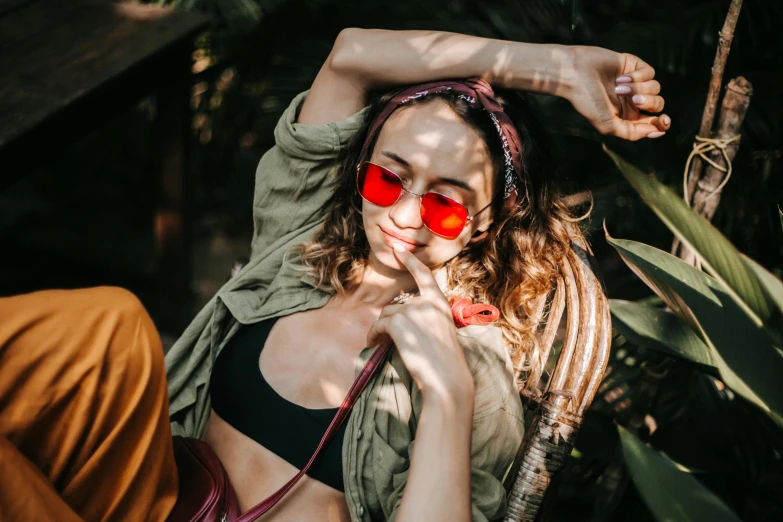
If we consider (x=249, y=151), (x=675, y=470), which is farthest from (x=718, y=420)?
(x=249, y=151)

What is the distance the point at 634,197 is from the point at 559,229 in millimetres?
854

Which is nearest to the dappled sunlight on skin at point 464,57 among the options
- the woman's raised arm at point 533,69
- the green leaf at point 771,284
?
the woman's raised arm at point 533,69

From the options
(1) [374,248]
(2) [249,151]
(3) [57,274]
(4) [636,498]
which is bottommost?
(3) [57,274]

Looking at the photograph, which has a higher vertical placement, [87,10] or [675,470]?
[87,10]

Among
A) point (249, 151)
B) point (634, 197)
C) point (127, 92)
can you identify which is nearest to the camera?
point (127, 92)

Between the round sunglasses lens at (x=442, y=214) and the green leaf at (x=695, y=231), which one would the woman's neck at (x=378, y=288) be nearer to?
the round sunglasses lens at (x=442, y=214)

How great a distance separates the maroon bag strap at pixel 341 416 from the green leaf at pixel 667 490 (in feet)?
2.23

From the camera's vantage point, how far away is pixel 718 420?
6.54ft

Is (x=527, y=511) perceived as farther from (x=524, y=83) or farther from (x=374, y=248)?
(x=524, y=83)

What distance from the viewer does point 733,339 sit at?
48.3 inches

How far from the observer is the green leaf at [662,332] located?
1.51 metres

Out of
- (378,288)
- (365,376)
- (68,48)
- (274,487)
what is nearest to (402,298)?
(378,288)

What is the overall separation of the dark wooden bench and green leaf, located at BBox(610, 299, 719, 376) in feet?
5.04

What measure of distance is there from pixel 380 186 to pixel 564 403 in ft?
2.09
